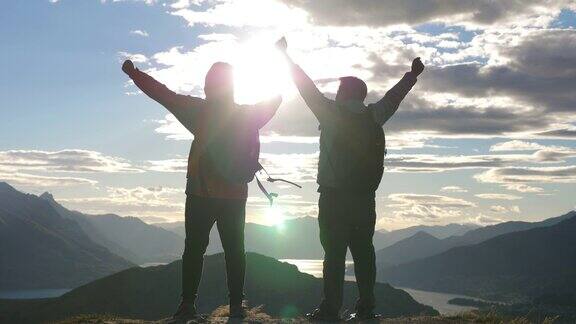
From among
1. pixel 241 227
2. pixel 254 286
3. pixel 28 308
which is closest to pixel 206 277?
pixel 254 286

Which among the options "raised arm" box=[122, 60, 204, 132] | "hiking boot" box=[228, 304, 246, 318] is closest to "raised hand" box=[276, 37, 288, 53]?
"raised arm" box=[122, 60, 204, 132]

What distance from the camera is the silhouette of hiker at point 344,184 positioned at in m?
8.32

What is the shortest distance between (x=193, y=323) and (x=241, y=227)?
1.59 metres

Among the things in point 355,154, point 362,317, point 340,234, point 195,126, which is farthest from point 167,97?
point 362,317

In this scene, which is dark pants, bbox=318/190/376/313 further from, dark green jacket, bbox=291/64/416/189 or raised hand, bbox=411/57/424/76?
raised hand, bbox=411/57/424/76

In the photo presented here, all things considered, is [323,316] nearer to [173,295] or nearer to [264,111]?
[264,111]

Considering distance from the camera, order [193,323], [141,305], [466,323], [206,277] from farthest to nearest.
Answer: [206,277] → [141,305] → [466,323] → [193,323]

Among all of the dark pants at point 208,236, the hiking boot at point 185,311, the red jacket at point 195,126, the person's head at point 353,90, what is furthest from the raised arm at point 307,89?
the hiking boot at point 185,311

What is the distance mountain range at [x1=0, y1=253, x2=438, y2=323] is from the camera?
12481 centimetres

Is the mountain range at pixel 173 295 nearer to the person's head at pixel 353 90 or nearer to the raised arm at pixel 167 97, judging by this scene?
the person's head at pixel 353 90

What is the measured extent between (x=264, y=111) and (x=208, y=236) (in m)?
2.03

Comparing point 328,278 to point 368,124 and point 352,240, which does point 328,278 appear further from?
point 368,124

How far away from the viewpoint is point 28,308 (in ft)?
407

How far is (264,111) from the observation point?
871cm
